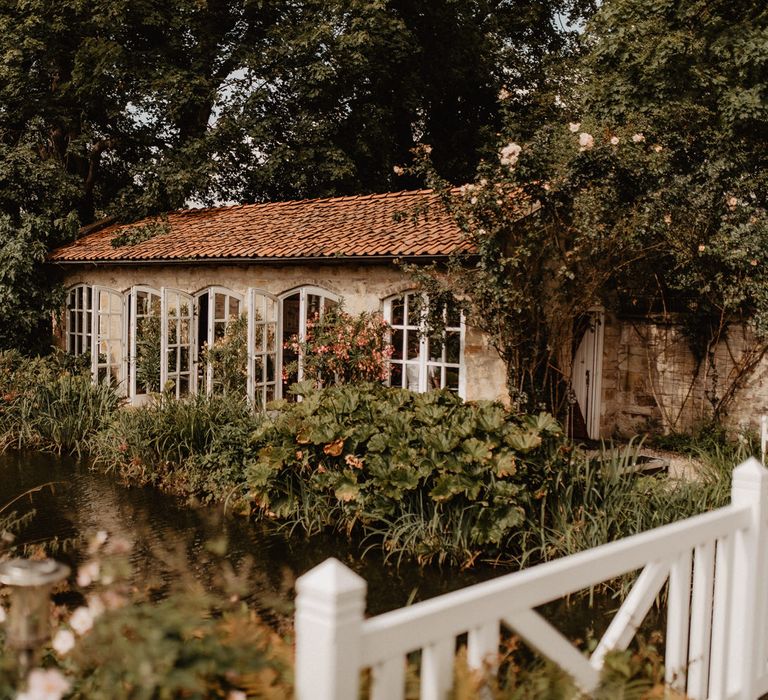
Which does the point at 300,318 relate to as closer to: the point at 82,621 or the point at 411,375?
the point at 411,375

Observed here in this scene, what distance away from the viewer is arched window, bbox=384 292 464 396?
10.6 m

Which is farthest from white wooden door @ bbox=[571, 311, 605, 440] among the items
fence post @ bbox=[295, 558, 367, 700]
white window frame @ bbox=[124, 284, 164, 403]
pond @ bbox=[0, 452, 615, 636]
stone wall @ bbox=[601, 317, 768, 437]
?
fence post @ bbox=[295, 558, 367, 700]

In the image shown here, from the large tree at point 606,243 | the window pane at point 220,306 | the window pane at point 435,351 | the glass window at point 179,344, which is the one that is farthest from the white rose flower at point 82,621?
the window pane at point 220,306

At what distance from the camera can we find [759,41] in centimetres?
1441

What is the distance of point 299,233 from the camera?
Result: 43.0ft

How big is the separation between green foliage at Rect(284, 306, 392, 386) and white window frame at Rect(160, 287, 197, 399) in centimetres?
270

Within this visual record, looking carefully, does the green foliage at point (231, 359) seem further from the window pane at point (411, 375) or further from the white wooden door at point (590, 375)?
the white wooden door at point (590, 375)

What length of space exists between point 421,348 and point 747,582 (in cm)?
753

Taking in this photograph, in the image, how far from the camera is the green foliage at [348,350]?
11.1 metres

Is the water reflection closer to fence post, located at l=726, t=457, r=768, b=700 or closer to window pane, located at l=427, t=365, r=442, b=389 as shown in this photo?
fence post, located at l=726, t=457, r=768, b=700

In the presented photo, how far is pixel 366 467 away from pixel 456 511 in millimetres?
991

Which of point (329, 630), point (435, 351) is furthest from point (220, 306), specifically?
point (329, 630)

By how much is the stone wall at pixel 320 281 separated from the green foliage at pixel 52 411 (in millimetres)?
2413

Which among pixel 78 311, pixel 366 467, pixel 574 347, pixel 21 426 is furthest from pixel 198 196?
pixel 366 467
